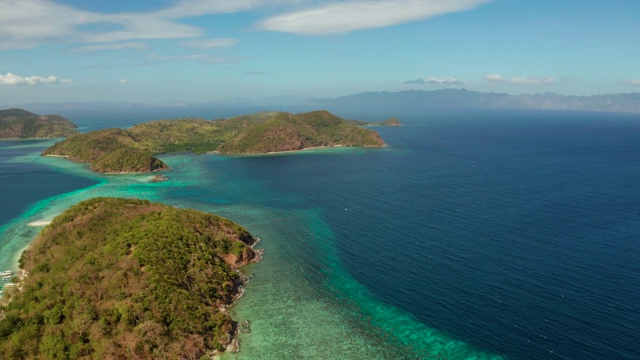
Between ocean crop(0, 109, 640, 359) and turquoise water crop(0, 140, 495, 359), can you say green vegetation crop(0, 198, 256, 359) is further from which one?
ocean crop(0, 109, 640, 359)

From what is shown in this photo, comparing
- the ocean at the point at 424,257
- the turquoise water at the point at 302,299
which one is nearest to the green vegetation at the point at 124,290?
the turquoise water at the point at 302,299

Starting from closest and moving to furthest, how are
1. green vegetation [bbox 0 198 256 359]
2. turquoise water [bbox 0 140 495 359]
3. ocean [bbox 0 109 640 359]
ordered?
green vegetation [bbox 0 198 256 359] → turquoise water [bbox 0 140 495 359] → ocean [bbox 0 109 640 359]

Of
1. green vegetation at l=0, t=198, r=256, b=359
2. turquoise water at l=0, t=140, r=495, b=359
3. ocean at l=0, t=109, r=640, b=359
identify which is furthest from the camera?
ocean at l=0, t=109, r=640, b=359

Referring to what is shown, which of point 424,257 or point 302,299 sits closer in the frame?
point 302,299

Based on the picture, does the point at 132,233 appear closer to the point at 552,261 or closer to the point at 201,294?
the point at 201,294

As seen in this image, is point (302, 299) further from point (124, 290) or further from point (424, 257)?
point (424, 257)

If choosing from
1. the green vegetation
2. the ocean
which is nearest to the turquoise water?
the ocean

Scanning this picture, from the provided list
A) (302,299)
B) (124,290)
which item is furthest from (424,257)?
(124,290)
